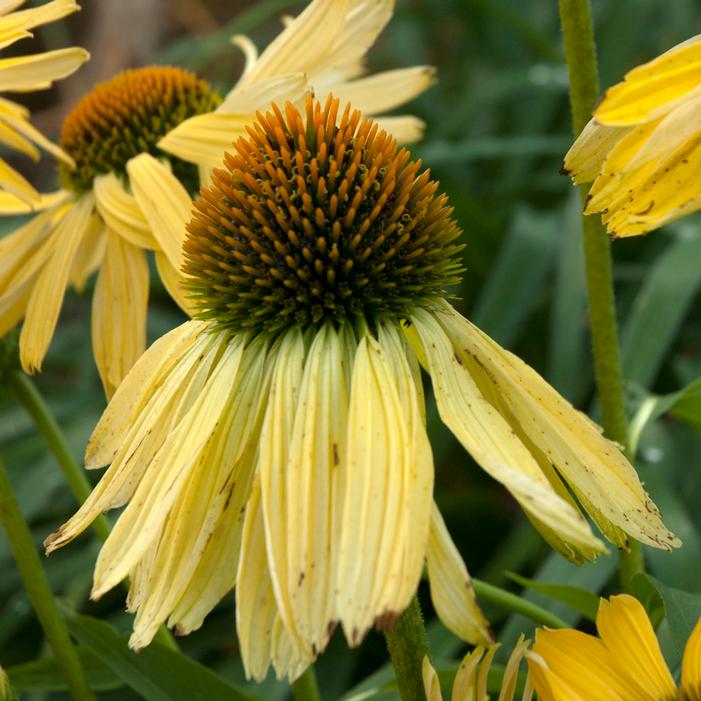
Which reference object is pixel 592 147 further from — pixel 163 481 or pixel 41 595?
pixel 41 595

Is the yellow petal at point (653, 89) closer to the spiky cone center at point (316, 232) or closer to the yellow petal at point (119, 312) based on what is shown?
the spiky cone center at point (316, 232)

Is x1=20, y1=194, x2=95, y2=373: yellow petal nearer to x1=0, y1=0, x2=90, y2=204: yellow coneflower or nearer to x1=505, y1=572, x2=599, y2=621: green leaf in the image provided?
x1=0, y1=0, x2=90, y2=204: yellow coneflower

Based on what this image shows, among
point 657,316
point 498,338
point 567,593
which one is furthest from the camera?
point 498,338

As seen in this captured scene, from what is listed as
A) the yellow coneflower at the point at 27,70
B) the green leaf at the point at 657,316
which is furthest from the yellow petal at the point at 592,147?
the green leaf at the point at 657,316

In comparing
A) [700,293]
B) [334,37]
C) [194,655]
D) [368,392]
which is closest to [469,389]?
[368,392]

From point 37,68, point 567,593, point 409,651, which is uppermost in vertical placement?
point 37,68

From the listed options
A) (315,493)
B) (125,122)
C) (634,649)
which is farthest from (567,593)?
(125,122)
